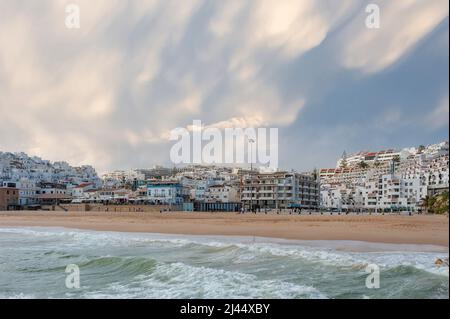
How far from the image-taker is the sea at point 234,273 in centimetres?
944

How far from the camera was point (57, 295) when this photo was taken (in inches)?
381

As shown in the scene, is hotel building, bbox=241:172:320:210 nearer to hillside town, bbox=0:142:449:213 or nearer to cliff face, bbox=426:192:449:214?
hillside town, bbox=0:142:449:213

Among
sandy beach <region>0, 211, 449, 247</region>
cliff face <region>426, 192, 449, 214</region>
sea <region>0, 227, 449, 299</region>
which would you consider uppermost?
cliff face <region>426, 192, 449, 214</region>

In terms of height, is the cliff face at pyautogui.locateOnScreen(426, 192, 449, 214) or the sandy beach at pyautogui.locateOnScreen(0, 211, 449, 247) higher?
the cliff face at pyautogui.locateOnScreen(426, 192, 449, 214)

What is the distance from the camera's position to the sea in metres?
9.44

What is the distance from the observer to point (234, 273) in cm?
1171

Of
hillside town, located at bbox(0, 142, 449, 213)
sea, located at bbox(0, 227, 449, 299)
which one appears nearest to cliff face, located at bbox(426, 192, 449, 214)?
sea, located at bbox(0, 227, 449, 299)

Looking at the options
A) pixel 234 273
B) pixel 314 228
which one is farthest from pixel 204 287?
pixel 314 228

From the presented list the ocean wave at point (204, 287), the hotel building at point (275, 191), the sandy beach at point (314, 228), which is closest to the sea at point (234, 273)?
the ocean wave at point (204, 287)

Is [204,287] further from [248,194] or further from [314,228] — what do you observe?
[248,194]

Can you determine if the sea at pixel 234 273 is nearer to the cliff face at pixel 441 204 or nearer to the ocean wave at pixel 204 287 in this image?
the ocean wave at pixel 204 287
